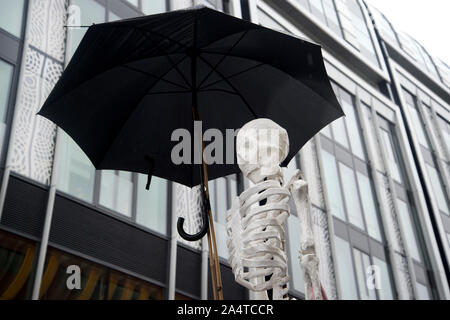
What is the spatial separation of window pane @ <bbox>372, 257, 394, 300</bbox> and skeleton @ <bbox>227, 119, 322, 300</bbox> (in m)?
16.8

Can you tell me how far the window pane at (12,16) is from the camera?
11.5m

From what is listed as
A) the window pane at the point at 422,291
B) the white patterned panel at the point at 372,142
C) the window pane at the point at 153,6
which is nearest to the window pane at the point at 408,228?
the window pane at the point at 422,291

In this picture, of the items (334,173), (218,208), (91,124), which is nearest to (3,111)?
(218,208)

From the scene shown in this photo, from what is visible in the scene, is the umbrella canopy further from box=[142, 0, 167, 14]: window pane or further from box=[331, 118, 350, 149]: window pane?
box=[331, 118, 350, 149]: window pane

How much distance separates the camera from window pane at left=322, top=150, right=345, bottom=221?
62.4 ft

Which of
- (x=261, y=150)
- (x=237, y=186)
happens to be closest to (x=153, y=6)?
(x=237, y=186)

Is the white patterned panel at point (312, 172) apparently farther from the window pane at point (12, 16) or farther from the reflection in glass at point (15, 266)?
the reflection in glass at point (15, 266)

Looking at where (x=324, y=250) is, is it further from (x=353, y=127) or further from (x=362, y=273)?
(x=353, y=127)

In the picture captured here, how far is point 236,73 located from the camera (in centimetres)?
421

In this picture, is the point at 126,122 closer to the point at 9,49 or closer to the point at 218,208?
the point at 9,49

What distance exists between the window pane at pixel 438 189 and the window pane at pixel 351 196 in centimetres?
614

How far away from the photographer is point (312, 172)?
18969mm

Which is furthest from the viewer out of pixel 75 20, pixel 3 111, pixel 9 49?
pixel 75 20

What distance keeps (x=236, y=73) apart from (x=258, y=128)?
106 cm
